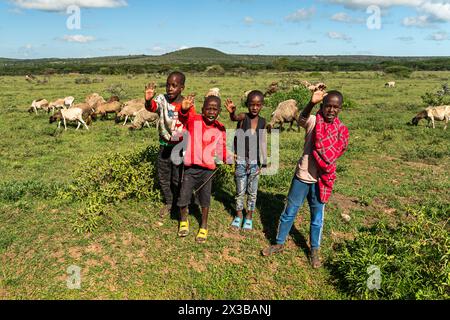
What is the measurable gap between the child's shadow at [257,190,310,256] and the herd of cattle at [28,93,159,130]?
23.8ft

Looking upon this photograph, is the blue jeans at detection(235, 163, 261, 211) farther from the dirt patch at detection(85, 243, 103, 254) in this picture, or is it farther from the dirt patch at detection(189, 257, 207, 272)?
the dirt patch at detection(85, 243, 103, 254)

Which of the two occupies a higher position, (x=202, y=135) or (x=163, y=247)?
(x=202, y=135)

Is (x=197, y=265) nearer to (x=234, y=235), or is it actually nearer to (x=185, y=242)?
(x=185, y=242)

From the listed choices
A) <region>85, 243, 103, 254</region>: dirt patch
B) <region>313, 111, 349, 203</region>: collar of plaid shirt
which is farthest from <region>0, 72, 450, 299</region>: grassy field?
<region>313, 111, 349, 203</region>: collar of plaid shirt

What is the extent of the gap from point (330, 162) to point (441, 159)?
6.51 m

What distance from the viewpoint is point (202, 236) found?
436 centimetres

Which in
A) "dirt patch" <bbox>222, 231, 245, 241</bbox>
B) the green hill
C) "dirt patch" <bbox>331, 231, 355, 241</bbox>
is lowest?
"dirt patch" <bbox>331, 231, 355, 241</bbox>

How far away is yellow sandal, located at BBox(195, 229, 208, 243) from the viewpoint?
14.2 ft

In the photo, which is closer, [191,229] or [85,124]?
[191,229]

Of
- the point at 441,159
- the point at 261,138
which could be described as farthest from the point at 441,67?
the point at 261,138

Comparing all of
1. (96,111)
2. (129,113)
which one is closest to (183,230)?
(129,113)

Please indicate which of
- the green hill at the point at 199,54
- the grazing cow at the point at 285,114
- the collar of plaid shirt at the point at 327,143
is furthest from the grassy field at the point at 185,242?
the green hill at the point at 199,54

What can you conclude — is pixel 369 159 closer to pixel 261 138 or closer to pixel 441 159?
pixel 441 159

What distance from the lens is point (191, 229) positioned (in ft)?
15.1
